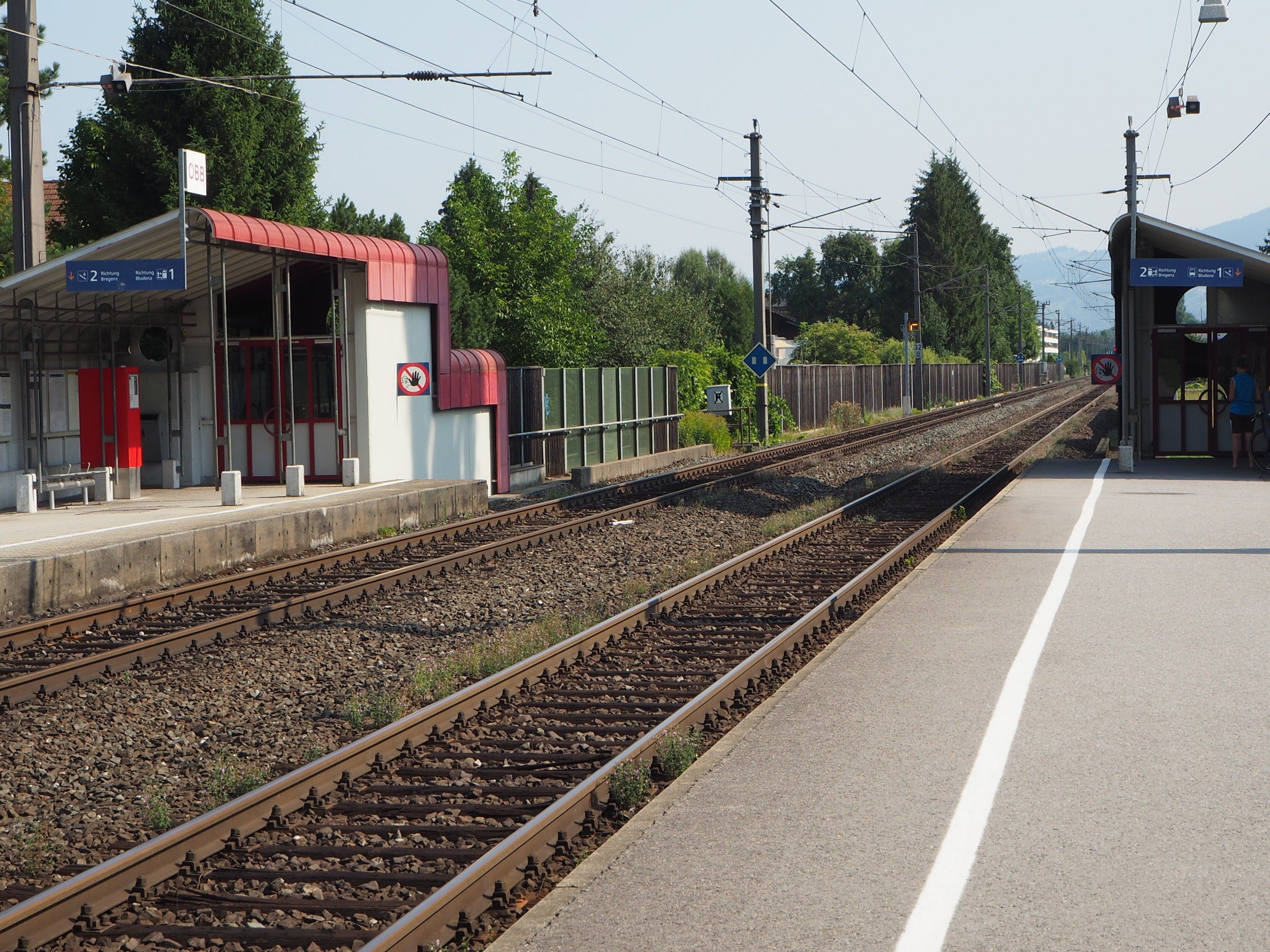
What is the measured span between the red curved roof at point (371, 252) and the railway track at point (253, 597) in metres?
3.83

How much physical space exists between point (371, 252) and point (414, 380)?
2190 millimetres

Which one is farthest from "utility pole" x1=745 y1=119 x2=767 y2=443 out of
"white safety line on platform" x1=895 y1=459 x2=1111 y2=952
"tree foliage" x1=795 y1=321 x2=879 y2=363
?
"tree foliage" x1=795 y1=321 x2=879 y2=363

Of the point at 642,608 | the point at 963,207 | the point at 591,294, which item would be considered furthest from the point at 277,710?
the point at 963,207

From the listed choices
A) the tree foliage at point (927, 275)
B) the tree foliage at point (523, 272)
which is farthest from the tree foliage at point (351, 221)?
the tree foliage at point (927, 275)

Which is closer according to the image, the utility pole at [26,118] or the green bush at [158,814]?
the green bush at [158,814]

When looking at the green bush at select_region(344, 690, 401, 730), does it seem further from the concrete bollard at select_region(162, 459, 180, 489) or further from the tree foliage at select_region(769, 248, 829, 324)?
the tree foliage at select_region(769, 248, 829, 324)

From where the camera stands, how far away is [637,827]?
571 centimetres

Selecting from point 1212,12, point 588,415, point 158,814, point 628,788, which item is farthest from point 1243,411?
point 158,814

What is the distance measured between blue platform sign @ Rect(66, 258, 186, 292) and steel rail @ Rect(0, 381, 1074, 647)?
384 cm

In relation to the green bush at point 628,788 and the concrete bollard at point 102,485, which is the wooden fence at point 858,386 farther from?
the green bush at point 628,788

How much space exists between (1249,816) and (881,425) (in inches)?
1613

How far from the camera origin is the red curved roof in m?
17.1

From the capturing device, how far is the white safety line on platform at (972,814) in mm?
4508

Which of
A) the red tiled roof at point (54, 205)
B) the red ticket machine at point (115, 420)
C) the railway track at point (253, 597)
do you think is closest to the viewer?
the railway track at point (253, 597)
